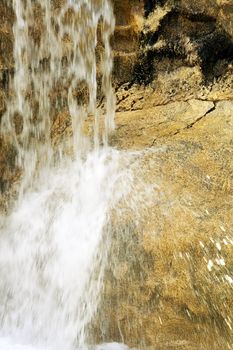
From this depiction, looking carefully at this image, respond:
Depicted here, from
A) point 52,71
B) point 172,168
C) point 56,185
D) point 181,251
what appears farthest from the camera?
point 52,71

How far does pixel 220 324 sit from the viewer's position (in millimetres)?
2873

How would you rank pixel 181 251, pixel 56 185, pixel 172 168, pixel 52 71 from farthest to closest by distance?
pixel 52 71 < pixel 56 185 < pixel 172 168 < pixel 181 251

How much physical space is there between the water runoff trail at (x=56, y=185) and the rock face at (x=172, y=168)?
4.2 inches

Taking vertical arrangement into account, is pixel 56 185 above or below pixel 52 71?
below

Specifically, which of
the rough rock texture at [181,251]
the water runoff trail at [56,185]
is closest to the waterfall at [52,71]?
the water runoff trail at [56,185]

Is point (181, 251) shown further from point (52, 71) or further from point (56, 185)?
point (52, 71)

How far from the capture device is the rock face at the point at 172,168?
2.97 metres

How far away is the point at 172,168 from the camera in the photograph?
3447mm

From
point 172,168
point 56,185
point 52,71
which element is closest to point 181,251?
point 172,168

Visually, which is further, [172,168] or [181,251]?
[172,168]

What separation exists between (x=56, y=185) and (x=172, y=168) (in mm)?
926

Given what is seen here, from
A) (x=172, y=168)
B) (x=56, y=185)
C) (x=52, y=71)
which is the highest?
(x=52, y=71)

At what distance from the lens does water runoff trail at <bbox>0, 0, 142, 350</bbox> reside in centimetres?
325

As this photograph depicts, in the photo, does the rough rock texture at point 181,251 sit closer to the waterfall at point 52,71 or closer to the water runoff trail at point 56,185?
the water runoff trail at point 56,185
